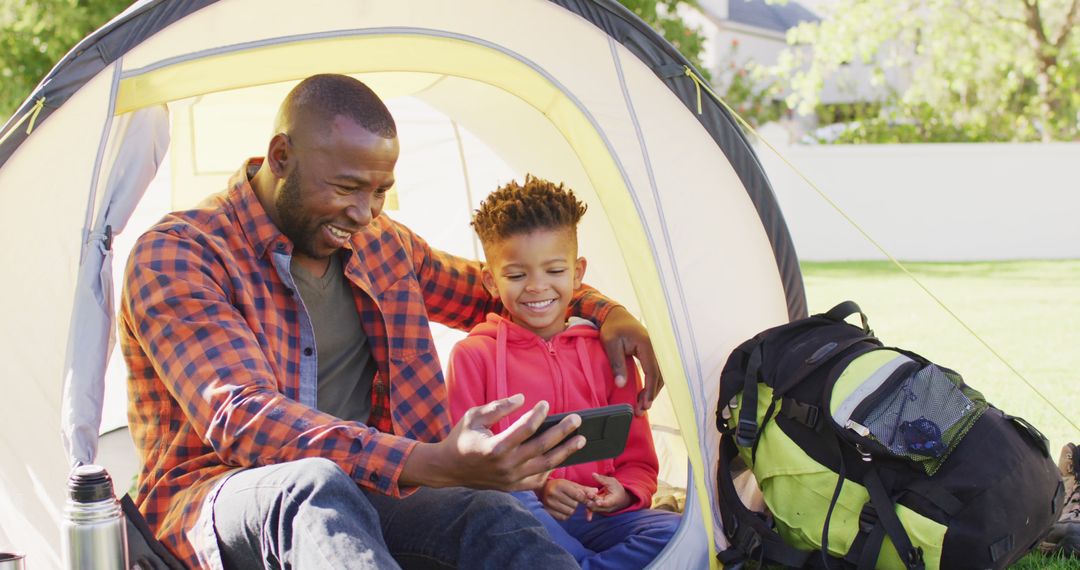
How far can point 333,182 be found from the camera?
2350mm

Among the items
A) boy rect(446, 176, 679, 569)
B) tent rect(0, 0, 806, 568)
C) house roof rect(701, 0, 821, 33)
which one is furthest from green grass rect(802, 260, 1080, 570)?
house roof rect(701, 0, 821, 33)

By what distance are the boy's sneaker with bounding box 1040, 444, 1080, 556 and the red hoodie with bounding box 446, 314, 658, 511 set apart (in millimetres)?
1058

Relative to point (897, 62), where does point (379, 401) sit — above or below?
below

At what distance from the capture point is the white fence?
12039mm

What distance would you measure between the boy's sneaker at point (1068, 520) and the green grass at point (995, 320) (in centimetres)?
5

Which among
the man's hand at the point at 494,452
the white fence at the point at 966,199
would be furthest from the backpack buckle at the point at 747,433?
the white fence at the point at 966,199

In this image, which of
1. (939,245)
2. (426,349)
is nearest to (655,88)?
(426,349)

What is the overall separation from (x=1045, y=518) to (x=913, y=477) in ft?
1.01

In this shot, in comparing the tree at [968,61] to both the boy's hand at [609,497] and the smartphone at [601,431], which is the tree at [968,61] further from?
the smartphone at [601,431]

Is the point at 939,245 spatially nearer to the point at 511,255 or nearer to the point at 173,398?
the point at 511,255

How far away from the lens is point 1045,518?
8.32 ft

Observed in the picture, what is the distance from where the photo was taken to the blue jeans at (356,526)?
1.79 meters

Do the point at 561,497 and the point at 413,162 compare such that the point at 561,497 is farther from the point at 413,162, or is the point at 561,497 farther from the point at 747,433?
the point at 413,162

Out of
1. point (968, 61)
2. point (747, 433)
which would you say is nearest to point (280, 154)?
point (747, 433)
